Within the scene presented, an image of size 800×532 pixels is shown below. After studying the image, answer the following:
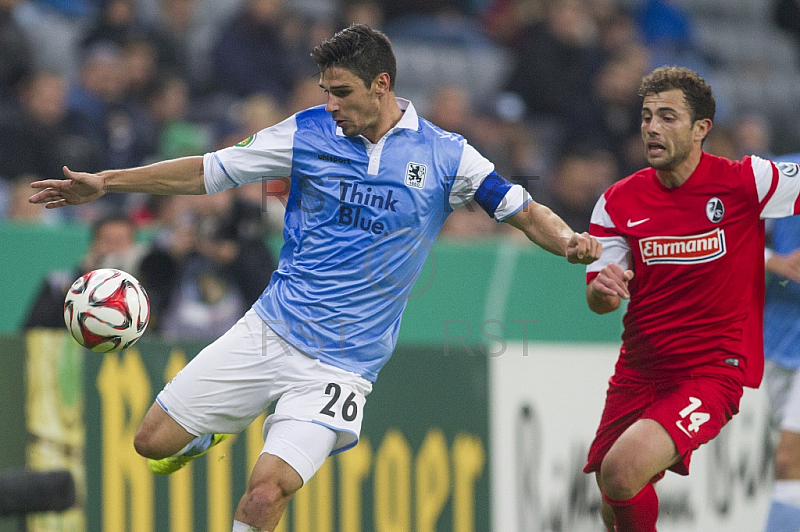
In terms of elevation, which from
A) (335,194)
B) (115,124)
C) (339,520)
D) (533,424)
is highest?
(115,124)

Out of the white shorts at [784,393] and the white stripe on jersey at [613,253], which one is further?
the white shorts at [784,393]

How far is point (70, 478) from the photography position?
747cm

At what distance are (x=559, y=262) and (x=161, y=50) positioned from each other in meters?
4.32

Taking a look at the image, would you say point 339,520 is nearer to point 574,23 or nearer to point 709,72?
point 574,23

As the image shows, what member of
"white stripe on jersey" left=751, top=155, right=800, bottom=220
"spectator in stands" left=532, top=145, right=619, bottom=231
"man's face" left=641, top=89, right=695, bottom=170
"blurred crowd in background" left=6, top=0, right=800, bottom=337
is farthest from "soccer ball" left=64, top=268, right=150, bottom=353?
"spectator in stands" left=532, top=145, right=619, bottom=231

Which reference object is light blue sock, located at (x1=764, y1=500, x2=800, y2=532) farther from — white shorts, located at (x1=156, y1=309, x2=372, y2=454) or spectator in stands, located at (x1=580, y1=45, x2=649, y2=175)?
spectator in stands, located at (x1=580, y1=45, x2=649, y2=175)

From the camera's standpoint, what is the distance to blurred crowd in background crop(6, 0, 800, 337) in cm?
920

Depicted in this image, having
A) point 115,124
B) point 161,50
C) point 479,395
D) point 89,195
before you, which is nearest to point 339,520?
point 479,395

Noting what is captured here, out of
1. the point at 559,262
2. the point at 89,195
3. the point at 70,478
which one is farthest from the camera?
the point at 559,262

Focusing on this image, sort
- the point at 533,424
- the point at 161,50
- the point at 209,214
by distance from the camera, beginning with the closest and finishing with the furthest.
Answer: the point at 533,424 < the point at 209,214 < the point at 161,50

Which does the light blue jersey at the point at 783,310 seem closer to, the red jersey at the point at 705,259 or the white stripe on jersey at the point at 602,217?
the red jersey at the point at 705,259

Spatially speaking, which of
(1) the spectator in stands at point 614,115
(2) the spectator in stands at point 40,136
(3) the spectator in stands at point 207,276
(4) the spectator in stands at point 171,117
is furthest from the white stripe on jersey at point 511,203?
(1) the spectator in stands at point 614,115

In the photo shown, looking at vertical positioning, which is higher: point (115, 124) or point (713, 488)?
point (115, 124)

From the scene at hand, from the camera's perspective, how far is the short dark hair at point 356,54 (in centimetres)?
621
